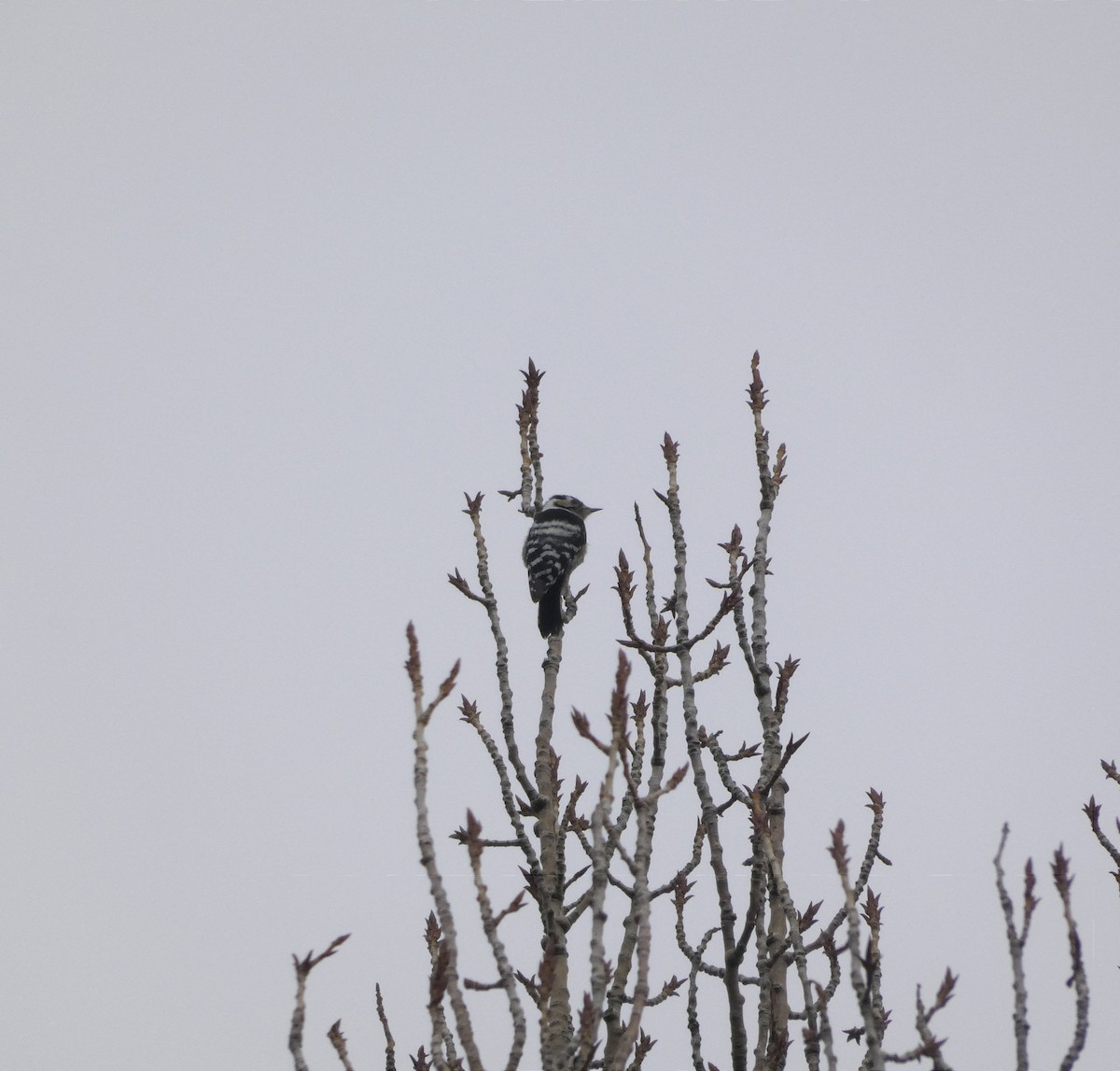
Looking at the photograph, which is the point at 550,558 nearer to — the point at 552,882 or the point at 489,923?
the point at 552,882

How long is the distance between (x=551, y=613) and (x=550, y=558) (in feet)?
1.81

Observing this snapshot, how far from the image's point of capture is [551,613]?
23.5 feet

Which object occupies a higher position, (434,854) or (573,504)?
(573,504)

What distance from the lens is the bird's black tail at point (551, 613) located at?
23.0 ft

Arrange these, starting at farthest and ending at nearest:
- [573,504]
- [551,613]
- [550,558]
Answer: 1. [573,504]
2. [550,558]
3. [551,613]

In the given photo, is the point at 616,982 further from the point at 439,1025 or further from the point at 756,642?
the point at 756,642

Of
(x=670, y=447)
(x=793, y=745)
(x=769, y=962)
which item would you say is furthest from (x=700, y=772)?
(x=670, y=447)

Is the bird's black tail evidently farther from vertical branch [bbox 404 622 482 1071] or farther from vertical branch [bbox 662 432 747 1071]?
vertical branch [bbox 404 622 482 1071]

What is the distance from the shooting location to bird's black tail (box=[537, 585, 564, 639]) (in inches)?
276

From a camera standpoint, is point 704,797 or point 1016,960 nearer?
point 1016,960

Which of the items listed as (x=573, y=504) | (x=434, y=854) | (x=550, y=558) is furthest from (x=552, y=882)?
(x=573, y=504)

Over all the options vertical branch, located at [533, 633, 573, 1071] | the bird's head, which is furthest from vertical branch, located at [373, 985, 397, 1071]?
the bird's head

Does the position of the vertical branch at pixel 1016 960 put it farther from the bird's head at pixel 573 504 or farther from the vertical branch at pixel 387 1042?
the bird's head at pixel 573 504

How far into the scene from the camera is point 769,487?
580 centimetres
